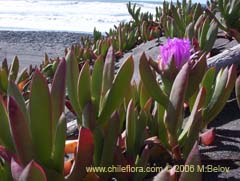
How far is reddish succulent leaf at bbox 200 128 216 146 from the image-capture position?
0.97 m

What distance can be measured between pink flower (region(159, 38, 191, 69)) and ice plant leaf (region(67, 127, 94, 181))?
319 mm

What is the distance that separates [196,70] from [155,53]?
1.64 metres

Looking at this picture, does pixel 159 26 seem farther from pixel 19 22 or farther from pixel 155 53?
pixel 19 22

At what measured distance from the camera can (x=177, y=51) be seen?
966mm

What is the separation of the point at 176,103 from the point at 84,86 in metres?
0.19

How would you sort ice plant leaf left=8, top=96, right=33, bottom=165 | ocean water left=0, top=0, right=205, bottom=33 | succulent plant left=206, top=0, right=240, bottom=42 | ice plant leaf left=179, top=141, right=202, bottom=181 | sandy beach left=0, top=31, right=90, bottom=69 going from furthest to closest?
ocean water left=0, top=0, right=205, bottom=33, sandy beach left=0, top=31, right=90, bottom=69, succulent plant left=206, top=0, right=240, bottom=42, ice plant leaf left=8, top=96, right=33, bottom=165, ice plant leaf left=179, top=141, right=202, bottom=181

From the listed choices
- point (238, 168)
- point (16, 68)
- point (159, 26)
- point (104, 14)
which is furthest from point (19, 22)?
point (238, 168)

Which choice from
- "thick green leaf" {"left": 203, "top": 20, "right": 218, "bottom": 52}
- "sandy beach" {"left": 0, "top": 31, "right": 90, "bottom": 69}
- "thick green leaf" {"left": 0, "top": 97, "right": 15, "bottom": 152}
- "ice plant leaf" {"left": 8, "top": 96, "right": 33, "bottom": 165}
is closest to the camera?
"ice plant leaf" {"left": 8, "top": 96, "right": 33, "bottom": 165}

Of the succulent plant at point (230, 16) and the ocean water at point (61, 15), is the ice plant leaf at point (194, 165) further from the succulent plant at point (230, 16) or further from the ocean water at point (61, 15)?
the ocean water at point (61, 15)

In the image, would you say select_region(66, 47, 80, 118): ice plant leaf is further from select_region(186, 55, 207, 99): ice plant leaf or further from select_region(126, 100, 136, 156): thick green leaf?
select_region(186, 55, 207, 99): ice plant leaf

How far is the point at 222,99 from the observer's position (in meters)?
1.02

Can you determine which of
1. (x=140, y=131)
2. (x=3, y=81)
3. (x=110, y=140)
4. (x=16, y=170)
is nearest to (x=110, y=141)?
(x=110, y=140)

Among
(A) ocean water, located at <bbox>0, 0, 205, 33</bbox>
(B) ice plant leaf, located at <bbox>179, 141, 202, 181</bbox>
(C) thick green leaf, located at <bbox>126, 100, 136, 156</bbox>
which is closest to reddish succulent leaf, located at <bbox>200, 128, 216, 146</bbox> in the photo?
(C) thick green leaf, located at <bbox>126, 100, 136, 156</bbox>

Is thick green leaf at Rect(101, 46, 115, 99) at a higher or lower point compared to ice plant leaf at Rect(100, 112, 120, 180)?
higher
